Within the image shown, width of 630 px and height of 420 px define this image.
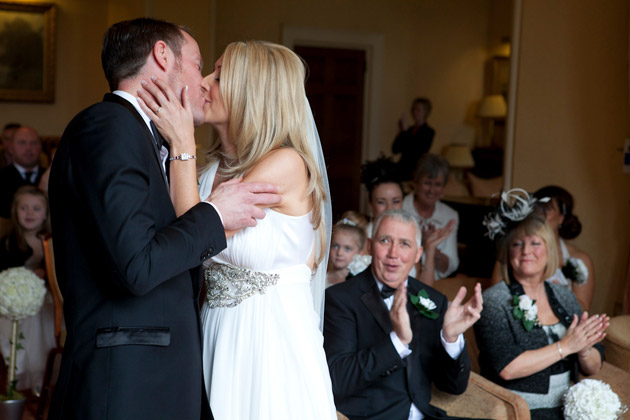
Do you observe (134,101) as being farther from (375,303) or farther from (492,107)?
(492,107)

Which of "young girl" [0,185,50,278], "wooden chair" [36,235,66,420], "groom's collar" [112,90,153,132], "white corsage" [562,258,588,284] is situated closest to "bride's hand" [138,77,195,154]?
"groom's collar" [112,90,153,132]

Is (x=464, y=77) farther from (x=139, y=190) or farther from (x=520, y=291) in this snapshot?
(x=139, y=190)

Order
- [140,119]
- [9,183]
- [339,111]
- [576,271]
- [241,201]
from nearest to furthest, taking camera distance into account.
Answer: [140,119], [241,201], [576,271], [9,183], [339,111]

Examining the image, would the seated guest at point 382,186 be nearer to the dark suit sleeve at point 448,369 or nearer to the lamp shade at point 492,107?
the dark suit sleeve at point 448,369

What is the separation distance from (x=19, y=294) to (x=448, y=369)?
6.81ft

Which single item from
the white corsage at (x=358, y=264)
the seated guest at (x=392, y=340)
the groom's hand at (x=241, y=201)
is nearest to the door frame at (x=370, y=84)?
the white corsage at (x=358, y=264)

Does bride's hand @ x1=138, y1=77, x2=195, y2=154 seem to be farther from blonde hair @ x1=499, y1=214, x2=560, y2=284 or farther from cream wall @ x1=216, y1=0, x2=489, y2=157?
cream wall @ x1=216, y1=0, x2=489, y2=157

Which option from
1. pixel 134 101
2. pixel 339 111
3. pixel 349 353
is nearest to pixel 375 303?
pixel 349 353

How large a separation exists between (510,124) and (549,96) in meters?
0.39

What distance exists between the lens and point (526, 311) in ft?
10.8

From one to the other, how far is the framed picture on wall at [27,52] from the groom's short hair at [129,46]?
836 centimetres

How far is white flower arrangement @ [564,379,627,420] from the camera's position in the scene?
2961mm

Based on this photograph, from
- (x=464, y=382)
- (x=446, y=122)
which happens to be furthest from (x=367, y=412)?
(x=446, y=122)

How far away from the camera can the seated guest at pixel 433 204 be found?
5480mm
